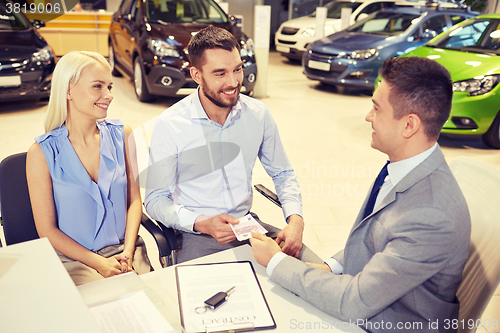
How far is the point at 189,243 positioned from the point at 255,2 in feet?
39.0

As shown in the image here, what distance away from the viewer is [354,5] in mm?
9664

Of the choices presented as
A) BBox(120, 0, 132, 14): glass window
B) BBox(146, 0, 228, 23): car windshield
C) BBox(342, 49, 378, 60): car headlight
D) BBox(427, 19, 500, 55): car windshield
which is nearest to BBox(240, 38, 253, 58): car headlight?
BBox(146, 0, 228, 23): car windshield

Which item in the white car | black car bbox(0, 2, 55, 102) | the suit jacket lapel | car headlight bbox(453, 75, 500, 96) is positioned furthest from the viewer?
the white car

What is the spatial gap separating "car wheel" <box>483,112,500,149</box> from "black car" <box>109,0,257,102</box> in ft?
10.1

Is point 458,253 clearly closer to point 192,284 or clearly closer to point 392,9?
point 192,284

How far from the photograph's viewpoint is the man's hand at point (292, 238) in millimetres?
1831

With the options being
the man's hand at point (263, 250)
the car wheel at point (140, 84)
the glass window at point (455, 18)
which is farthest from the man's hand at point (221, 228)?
the glass window at point (455, 18)

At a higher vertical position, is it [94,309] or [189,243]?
[94,309]

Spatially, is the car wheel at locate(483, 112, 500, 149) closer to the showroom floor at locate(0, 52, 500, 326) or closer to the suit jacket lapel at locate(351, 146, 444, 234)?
the showroom floor at locate(0, 52, 500, 326)

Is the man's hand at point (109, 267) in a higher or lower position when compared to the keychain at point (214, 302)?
lower

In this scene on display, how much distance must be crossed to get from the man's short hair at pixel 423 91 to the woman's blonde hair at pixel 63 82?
4.10 feet

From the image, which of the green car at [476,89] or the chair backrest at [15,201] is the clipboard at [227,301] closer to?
the chair backrest at [15,201]

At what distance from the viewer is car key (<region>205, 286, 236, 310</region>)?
119 cm

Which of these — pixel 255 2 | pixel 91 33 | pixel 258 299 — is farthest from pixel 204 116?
pixel 255 2
